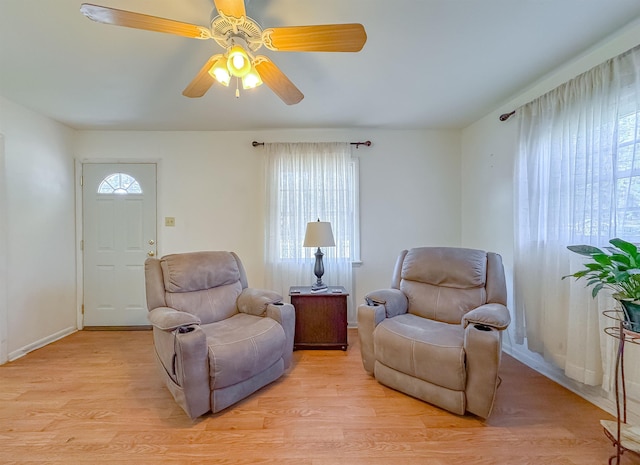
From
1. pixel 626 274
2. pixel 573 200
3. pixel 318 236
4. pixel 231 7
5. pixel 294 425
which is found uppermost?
pixel 231 7

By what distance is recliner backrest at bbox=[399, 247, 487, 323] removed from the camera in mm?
2299

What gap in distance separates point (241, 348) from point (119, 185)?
273 centimetres

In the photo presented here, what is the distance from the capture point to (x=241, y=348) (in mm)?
1893

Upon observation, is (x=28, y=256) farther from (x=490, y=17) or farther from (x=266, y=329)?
(x=490, y=17)

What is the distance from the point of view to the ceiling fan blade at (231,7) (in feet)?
3.95

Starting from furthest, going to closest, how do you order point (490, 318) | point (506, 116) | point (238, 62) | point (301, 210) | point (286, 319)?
point (301, 210) < point (506, 116) < point (286, 319) < point (490, 318) < point (238, 62)

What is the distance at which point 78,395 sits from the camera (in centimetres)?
205

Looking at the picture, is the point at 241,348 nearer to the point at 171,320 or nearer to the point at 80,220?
the point at 171,320

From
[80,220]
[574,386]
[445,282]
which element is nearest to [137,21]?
[445,282]

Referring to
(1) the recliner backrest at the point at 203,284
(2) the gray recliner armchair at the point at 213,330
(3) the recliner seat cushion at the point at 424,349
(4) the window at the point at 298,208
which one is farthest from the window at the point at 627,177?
(1) the recliner backrest at the point at 203,284

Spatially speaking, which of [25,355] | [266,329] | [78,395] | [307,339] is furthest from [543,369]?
[25,355]

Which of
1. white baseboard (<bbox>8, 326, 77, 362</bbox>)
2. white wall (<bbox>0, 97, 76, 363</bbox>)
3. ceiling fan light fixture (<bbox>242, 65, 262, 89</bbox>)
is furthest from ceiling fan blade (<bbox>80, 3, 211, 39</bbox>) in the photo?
white baseboard (<bbox>8, 326, 77, 362</bbox>)

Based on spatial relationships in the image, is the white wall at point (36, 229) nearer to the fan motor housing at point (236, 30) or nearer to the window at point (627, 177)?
the fan motor housing at point (236, 30)

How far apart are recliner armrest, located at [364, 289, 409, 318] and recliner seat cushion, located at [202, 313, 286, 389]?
77cm
